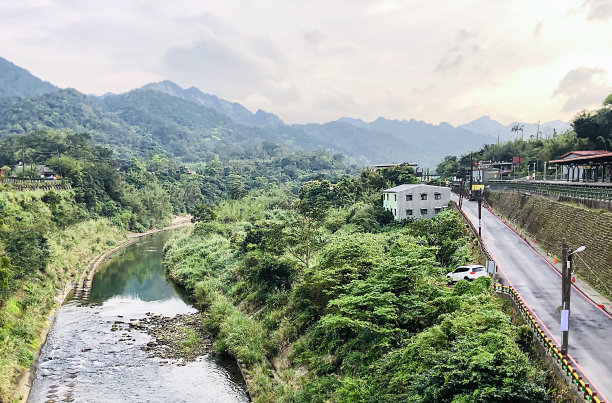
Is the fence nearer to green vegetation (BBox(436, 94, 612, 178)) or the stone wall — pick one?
the stone wall

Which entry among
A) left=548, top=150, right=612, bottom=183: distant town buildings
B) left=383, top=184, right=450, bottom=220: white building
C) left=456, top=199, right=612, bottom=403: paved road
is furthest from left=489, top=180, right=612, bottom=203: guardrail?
left=383, top=184, right=450, bottom=220: white building

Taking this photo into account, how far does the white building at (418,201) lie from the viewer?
60.1m

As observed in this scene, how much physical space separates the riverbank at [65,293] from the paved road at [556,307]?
27.7 m

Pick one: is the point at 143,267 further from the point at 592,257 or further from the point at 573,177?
the point at 573,177

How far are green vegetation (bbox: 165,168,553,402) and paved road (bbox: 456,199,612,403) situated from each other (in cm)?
212

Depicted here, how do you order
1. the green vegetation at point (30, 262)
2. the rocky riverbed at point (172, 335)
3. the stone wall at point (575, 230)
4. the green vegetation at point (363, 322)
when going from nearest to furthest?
the green vegetation at point (363, 322) < the stone wall at point (575, 230) < the green vegetation at point (30, 262) < the rocky riverbed at point (172, 335)

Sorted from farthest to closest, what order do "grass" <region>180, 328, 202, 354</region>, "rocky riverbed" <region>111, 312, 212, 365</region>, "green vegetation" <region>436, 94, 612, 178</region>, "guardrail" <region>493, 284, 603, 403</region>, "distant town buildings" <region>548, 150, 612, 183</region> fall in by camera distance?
1. "green vegetation" <region>436, 94, 612, 178</region>
2. "distant town buildings" <region>548, 150, 612, 183</region>
3. "grass" <region>180, 328, 202, 354</region>
4. "rocky riverbed" <region>111, 312, 212, 365</region>
5. "guardrail" <region>493, 284, 603, 403</region>

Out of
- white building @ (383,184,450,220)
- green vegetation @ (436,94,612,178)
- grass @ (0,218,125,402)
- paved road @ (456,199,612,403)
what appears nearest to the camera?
paved road @ (456,199,612,403)

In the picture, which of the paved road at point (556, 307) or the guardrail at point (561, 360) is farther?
the paved road at point (556, 307)

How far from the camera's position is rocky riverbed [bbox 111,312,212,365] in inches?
1282

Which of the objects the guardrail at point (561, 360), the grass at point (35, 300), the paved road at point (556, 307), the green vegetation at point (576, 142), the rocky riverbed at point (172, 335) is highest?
the green vegetation at point (576, 142)

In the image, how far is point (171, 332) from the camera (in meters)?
37.3

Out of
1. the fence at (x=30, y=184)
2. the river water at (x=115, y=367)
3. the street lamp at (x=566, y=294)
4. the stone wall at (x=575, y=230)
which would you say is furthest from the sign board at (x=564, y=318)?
the fence at (x=30, y=184)

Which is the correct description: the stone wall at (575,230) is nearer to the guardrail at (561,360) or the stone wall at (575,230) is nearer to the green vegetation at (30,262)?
the guardrail at (561,360)
